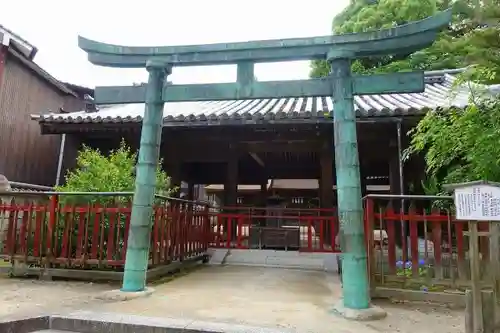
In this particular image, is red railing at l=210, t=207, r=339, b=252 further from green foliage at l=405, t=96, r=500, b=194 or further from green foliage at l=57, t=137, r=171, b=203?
green foliage at l=405, t=96, r=500, b=194

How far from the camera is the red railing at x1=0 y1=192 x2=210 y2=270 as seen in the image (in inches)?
241

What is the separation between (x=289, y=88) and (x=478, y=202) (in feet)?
8.98

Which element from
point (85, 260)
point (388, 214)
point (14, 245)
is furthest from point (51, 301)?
point (388, 214)

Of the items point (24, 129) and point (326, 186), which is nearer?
point (326, 186)

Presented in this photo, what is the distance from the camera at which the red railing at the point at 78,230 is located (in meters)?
6.11

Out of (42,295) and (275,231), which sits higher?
(275,231)

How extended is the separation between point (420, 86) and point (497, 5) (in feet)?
3.88

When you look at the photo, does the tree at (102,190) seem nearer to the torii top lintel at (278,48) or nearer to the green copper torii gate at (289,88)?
the green copper torii gate at (289,88)

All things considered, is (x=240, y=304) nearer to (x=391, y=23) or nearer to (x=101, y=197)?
(x=101, y=197)

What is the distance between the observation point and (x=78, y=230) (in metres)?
6.25

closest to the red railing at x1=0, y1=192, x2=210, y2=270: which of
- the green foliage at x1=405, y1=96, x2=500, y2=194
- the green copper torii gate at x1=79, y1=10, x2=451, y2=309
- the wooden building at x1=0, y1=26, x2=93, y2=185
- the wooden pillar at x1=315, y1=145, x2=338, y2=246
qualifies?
the green copper torii gate at x1=79, y1=10, x2=451, y2=309

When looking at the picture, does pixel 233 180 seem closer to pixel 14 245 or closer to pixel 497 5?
pixel 14 245

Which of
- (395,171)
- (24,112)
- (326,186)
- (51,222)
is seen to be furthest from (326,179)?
(24,112)

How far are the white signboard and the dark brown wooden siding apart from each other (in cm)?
968
